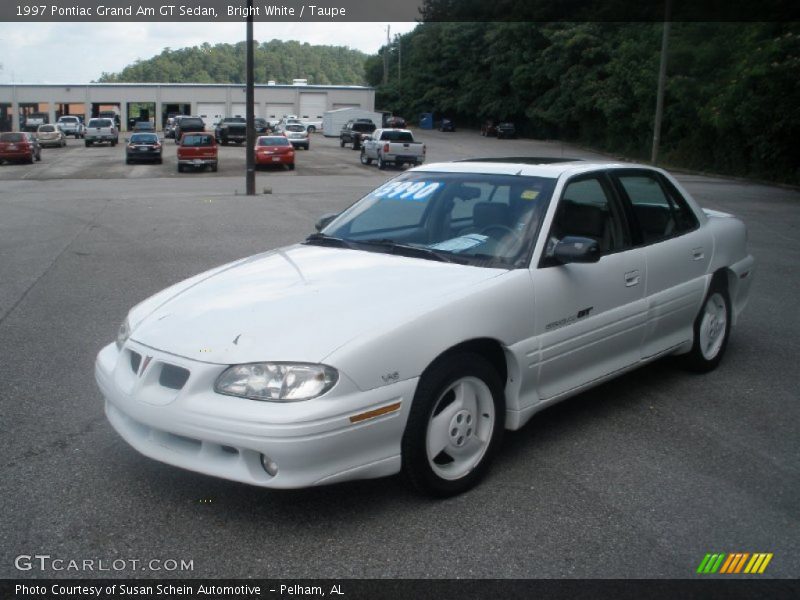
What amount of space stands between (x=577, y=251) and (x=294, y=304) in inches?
61.8

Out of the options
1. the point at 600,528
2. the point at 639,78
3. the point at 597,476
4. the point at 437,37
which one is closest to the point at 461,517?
the point at 600,528

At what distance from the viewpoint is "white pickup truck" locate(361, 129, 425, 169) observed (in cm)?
4016

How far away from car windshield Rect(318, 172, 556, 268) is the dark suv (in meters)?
51.6

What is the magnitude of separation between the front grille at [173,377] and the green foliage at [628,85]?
2865cm

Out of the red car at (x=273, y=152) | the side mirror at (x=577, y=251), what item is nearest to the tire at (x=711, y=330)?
the side mirror at (x=577, y=251)

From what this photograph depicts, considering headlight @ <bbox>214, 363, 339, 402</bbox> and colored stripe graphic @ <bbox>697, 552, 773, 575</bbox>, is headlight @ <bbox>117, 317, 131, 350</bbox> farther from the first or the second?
colored stripe graphic @ <bbox>697, 552, 773, 575</bbox>

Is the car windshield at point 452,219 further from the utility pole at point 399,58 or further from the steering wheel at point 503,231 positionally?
the utility pole at point 399,58

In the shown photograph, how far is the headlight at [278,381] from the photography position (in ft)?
11.9

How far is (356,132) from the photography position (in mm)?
58250

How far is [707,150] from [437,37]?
49.8 meters

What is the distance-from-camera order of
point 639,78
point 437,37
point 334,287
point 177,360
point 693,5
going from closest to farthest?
point 177,360 → point 334,287 → point 693,5 → point 639,78 → point 437,37

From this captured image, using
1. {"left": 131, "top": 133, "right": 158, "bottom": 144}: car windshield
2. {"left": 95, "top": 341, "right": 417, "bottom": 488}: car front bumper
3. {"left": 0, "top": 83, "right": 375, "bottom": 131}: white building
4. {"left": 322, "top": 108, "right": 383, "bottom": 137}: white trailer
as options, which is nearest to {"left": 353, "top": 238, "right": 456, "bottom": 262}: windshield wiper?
{"left": 95, "top": 341, "right": 417, "bottom": 488}: car front bumper
